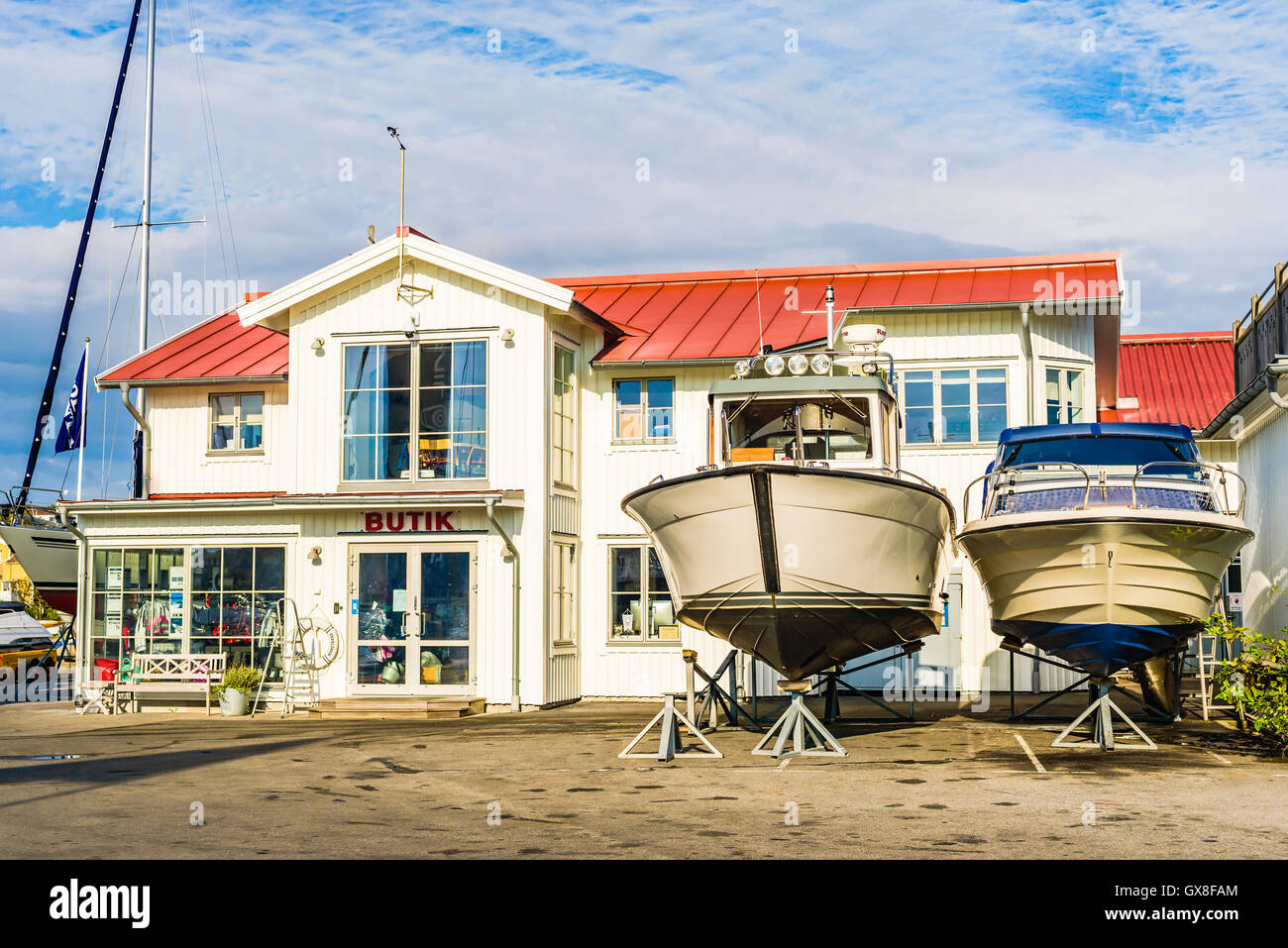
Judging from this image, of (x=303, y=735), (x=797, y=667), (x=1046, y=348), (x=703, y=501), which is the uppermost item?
(x=1046, y=348)

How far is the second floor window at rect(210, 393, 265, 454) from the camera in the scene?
21.8m

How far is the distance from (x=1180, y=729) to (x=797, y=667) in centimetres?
505

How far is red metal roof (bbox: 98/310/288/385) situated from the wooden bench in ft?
15.2

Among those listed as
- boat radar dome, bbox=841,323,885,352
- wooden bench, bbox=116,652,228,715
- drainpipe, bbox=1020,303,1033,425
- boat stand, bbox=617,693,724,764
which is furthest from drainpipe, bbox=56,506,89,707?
drainpipe, bbox=1020,303,1033,425

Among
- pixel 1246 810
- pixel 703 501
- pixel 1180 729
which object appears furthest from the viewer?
pixel 1180 729

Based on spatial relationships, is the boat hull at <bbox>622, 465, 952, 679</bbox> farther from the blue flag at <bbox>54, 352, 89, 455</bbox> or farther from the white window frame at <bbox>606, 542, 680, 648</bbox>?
the blue flag at <bbox>54, 352, 89, 455</bbox>

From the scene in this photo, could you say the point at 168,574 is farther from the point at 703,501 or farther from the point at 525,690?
the point at 703,501

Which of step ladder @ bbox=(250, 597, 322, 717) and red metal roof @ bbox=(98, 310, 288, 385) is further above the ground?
red metal roof @ bbox=(98, 310, 288, 385)

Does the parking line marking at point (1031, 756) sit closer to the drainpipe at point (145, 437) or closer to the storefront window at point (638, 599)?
the storefront window at point (638, 599)

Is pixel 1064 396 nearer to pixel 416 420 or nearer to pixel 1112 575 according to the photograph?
pixel 1112 575

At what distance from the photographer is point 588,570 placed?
20719mm

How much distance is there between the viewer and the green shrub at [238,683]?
1944 cm

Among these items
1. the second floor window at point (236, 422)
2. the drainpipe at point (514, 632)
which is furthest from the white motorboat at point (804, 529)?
the second floor window at point (236, 422)
